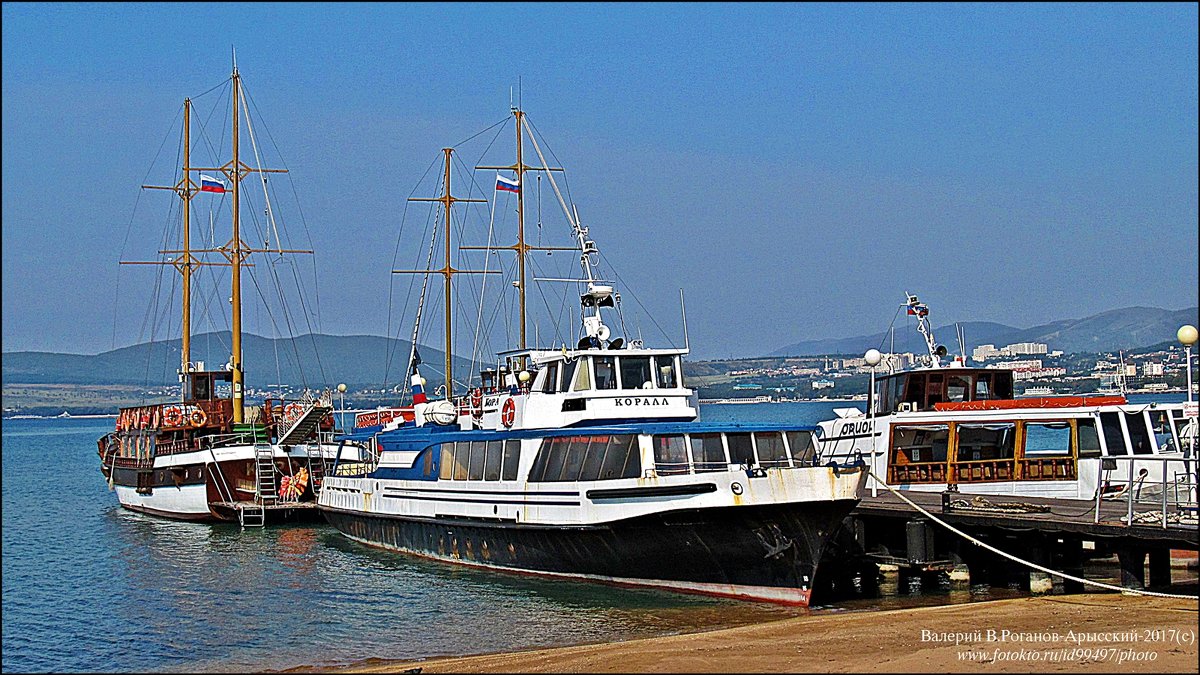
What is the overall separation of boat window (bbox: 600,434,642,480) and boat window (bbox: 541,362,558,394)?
3.68 metres

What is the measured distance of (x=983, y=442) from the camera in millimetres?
28422

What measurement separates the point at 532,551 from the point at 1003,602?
30.9 ft

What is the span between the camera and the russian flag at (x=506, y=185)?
Answer: 136ft

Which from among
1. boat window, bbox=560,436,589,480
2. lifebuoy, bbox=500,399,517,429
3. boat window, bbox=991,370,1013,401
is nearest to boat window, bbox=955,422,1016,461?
boat window, bbox=991,370,1013,401

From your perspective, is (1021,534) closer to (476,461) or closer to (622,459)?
(622,459)

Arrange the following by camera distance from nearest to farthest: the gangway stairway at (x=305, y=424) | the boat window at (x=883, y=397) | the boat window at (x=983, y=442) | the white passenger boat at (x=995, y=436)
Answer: the white passenger boat at (x=995, y=436)
the boat window at (x=983, y=442)
the boat window at (x=883, y=397)
the gangway stairway at (x=305, y=424)

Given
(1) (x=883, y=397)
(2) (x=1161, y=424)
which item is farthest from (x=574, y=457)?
(2) (x=1161, y=424)

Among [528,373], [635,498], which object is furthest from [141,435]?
[635,498]

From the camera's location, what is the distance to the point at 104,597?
91.3ft

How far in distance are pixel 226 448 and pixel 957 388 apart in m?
23.2

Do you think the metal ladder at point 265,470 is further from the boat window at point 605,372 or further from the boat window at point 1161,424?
the boat window at point 1161,424

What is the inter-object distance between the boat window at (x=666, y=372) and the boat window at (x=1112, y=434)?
348 inches

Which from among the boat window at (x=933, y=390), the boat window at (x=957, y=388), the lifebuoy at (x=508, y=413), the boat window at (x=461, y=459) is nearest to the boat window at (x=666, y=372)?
the lifebuoy at (x=508, y=413)

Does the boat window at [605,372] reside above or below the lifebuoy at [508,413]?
above
